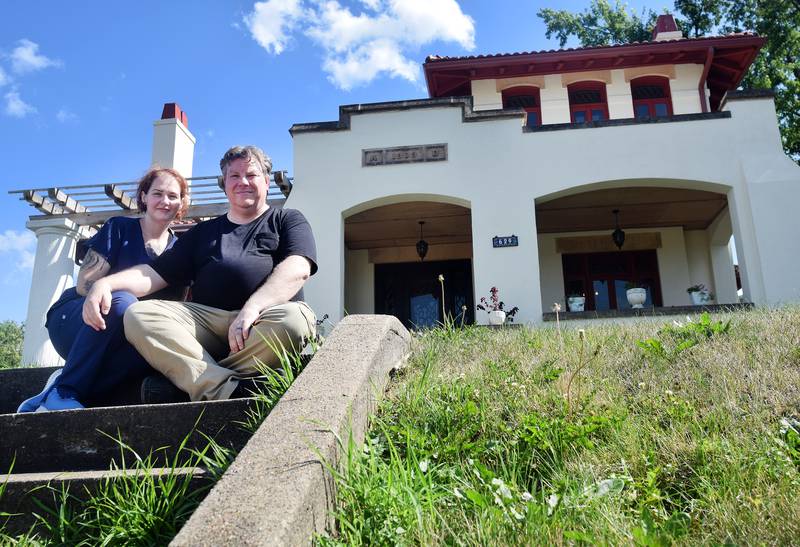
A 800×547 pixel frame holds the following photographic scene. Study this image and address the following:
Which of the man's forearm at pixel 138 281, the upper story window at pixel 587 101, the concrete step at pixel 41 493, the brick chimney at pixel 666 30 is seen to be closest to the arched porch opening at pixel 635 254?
the upper story window at pixel 587 101

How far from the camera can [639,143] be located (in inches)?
369

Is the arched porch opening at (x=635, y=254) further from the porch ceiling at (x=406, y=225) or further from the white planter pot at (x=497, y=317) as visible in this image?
the white planter pot at (x=497, y=317)

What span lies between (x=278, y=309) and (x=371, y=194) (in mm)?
6817

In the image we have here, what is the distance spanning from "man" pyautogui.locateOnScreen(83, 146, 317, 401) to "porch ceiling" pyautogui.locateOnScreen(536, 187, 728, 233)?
26.7 feet

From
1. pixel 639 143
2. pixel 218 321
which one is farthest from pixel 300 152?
pixel 218 321

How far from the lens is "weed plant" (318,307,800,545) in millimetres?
1699

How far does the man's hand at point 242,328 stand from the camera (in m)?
2.76

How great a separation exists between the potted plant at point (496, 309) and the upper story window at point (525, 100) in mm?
5016

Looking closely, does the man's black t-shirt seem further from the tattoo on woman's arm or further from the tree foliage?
the tree foliage

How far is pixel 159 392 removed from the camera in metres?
2.84

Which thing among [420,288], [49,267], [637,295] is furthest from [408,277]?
[49,267]

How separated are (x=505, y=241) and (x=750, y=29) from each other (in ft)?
46.3

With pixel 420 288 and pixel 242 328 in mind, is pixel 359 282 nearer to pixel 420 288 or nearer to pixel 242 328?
pixel 420 288

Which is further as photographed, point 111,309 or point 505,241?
point 505,241
